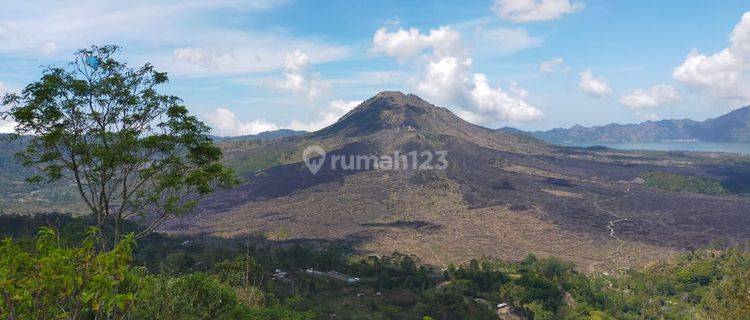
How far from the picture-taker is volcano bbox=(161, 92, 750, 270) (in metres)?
80.2

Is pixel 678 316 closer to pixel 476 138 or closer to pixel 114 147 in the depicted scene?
pixel 114 147

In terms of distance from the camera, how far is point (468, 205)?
107m

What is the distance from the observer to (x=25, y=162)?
12.5 m

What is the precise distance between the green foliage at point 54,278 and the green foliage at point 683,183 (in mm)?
148058

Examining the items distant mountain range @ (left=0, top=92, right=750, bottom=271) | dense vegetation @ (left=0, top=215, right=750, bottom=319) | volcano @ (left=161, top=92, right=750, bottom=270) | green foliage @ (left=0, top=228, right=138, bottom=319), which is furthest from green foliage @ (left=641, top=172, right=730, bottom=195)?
green foliage @ (left=0, top=228, right=138, bottom=319)

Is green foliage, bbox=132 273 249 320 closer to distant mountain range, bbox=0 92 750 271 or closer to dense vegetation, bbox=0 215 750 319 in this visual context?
dense vegetation, bbox=0 215 750 319

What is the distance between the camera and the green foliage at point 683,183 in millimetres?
131875

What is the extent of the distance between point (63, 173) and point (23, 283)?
8578 millimetres

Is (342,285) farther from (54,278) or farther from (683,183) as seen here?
(683,183)

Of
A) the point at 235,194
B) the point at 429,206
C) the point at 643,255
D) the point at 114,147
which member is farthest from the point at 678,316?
the point at 235,194

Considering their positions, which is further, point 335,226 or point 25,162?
point 335,226

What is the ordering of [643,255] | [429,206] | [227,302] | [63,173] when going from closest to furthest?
[63,173] → [227,302] → [643,255] → [429,206]

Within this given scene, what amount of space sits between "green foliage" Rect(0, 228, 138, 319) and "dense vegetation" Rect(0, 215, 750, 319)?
18mm

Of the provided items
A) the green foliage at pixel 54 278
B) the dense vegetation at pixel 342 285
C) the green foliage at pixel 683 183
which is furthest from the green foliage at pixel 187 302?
the green foliage at pixel 683 183
